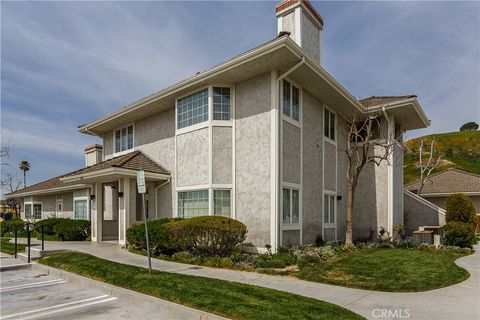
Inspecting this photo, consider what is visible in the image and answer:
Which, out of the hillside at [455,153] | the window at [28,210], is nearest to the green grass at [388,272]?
the window at [28,210]

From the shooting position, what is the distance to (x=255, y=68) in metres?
12.0

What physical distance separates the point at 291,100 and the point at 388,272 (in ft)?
23.1

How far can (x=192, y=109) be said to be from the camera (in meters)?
14.1

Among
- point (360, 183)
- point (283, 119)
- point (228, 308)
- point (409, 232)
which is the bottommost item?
point (409, 232)

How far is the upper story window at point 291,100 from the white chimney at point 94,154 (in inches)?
716

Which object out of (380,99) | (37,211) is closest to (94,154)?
(37,211)

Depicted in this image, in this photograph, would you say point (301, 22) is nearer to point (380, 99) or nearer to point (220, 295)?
point (380, 99)

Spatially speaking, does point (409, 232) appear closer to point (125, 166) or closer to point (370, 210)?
point (370, 210)

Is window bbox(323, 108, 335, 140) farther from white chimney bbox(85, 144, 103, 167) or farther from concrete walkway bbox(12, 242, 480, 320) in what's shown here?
white chimney bbox(85, 144, 103, 167)

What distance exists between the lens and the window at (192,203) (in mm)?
13414

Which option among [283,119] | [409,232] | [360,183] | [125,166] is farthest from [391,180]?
[125,166]

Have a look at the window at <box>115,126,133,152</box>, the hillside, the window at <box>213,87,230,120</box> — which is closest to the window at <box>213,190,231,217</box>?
the window at <box>213,87,230,120</box>

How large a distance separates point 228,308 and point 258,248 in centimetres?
642

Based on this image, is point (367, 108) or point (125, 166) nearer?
point (125, 166)
